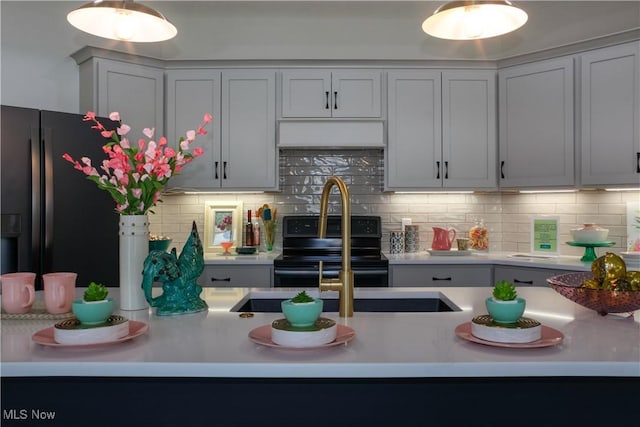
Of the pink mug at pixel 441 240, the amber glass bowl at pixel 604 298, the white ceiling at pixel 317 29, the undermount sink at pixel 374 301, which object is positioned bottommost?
the undermount sink at pixel 374 301

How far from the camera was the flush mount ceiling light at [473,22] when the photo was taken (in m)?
1.87

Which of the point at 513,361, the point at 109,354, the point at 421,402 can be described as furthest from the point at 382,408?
the point at 109,354

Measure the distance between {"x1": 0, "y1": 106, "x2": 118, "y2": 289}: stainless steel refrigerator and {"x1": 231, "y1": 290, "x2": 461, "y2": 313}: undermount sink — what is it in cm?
148

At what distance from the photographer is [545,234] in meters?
3.71

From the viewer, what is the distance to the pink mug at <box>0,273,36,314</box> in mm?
1535

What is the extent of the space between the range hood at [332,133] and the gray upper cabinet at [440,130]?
Answer: 0.45 ft

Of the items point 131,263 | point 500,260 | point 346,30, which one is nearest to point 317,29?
point 346,30

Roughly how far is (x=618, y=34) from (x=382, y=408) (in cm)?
310

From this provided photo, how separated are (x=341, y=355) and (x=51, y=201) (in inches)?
90.8

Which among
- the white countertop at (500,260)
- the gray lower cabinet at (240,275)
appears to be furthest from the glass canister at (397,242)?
the gray lower cabinet at (240,275)

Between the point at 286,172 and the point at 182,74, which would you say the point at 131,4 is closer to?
the point at 182,74

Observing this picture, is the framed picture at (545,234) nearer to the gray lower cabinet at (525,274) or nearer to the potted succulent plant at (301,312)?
the gray lower cabinet at (525,274)

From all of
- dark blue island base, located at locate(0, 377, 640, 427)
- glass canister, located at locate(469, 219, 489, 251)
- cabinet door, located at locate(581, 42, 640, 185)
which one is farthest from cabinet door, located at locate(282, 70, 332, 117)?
dark blue island base, located at locate(0, 377, 640, 427)

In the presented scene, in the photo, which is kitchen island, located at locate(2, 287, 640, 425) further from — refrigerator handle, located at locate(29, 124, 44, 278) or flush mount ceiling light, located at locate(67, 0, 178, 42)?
refrigerator handle, located at locate(29, 124, 44, 278)
